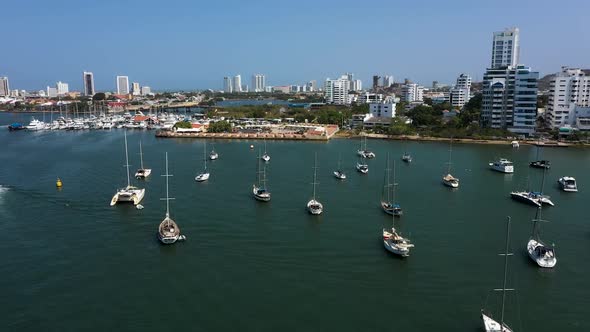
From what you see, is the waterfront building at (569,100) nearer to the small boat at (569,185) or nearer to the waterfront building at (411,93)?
the small boat at (569,185)

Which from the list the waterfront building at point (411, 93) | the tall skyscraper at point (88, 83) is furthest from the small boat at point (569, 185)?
the tall skyscraper at point (88, 83)

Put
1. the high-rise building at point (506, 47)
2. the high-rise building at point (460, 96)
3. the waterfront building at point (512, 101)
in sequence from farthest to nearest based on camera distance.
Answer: the high-rise building at point (460, 96)
the high-rise building at point (506, 47)
the waterfront building at point (512, 101)

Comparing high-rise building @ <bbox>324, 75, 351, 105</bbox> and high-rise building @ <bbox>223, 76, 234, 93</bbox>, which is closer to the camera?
high-rise building @ <bbox>324, 75, 351, 105</bbox>

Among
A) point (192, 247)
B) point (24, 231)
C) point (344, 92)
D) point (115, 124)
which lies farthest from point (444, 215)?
point (344, 92)

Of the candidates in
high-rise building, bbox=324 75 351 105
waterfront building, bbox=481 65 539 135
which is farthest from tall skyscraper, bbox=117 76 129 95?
waterfront building, bbox=481 65 539 135

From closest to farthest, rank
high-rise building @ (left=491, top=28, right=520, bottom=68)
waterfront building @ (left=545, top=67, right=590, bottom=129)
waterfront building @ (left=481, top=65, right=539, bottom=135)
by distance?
waterfront building @ (left=481, top=65, right=539, bottom=135)
waterfront building @ (left=545, top=67, right=590, bottom=129)
high-rise building @ (left=491, top=28, right=520, bottom=68)

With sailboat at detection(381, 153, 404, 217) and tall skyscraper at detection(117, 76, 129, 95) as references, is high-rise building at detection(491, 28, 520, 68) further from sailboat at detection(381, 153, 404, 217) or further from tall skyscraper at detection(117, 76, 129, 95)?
tall skyscraper at detection(117, 76, 129, 95)
